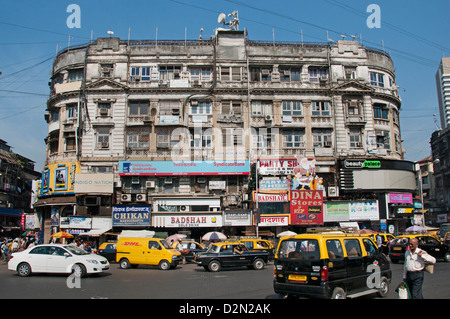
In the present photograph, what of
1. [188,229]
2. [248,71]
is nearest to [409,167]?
[248,71]

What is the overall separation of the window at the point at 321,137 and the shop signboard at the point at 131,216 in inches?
727

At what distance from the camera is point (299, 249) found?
1011 centimetres

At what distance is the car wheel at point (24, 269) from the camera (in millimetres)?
16781

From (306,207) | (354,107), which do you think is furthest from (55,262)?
(354,107)

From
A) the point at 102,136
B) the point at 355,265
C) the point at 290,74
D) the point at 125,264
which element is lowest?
the point at 125,264

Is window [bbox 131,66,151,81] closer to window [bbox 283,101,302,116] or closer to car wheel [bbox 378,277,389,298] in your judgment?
window [bbox 283,101,302,116]

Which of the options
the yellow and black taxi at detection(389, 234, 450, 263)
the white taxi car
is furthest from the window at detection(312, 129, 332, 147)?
the white taxi car

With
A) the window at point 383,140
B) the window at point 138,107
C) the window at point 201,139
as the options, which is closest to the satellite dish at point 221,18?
the window at point 138,107

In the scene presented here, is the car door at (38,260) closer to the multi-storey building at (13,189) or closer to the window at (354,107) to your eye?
the window at (354,107)

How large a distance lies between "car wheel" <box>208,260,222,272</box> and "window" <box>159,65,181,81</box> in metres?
23.8

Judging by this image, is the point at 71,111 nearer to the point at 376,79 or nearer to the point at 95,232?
the point at 95,232

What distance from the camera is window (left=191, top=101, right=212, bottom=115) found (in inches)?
1494

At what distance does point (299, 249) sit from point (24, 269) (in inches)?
525
